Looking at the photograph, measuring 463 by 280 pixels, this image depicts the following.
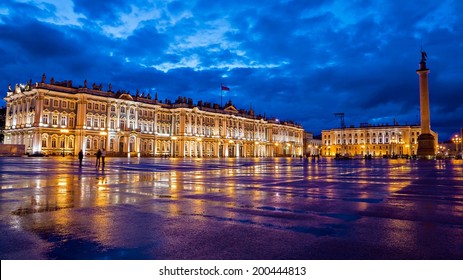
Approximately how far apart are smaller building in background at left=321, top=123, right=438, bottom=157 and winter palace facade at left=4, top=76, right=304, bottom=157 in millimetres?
46663

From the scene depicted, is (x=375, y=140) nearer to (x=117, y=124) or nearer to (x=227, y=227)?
(x=117, y=124)

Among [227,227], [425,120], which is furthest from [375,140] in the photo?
[227,227]

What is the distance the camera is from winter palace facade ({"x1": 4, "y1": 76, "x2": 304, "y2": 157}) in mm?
67688

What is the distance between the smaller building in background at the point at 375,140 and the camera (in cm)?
12662

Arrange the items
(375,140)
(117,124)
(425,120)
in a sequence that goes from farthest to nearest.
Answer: (375,140) < (117,124) < (425,120)

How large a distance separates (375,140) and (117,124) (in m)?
99.8

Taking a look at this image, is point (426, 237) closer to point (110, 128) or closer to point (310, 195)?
point (310, 195)

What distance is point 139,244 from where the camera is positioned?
15.3ft

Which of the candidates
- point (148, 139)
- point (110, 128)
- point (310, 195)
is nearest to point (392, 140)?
point (148, 139)

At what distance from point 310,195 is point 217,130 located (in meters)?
91.6

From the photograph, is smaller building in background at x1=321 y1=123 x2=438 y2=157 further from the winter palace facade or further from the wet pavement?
the wet pavement

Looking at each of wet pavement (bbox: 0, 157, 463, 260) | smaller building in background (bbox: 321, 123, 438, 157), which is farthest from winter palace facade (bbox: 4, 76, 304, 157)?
wet pavement (bbox: 0, 157, 463, 260)

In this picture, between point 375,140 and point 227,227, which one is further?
point 375,140

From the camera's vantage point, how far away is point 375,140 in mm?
133875
